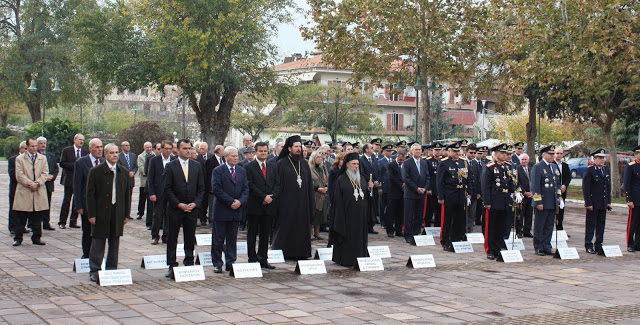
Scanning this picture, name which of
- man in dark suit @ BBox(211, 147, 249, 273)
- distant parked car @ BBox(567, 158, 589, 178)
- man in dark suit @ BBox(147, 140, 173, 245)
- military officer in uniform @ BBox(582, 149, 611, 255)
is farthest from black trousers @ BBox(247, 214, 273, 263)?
distant parked car @ BBox(567, 158, 589, 178)

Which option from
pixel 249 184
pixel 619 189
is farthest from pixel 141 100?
pixel 249 184

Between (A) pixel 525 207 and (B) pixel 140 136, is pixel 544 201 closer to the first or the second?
(A) pixel 525 207

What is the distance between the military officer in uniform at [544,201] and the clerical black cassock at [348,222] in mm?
3552

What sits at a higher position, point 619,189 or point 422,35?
point 422,35

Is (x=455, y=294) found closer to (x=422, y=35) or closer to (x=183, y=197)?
(x=183, y=197)

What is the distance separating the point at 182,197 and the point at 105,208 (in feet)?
3.67

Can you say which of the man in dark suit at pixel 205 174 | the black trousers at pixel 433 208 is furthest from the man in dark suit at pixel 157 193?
the black trousers at pixel 433 208

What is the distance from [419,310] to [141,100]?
10163cm

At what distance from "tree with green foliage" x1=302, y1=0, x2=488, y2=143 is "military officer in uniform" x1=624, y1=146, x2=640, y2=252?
12608 millimetres

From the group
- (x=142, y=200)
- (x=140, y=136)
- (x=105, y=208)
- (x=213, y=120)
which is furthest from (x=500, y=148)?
(x=140, y=136)

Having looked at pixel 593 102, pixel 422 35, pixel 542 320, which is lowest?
pixel 542 320

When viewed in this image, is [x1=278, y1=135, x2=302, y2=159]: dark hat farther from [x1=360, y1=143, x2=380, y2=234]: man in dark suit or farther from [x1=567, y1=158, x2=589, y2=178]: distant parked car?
[x1=567, y1=158, x2=589, y2=178]: distant parked car

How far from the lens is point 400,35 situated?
2645 centimetres

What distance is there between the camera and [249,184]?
11.4 metres
